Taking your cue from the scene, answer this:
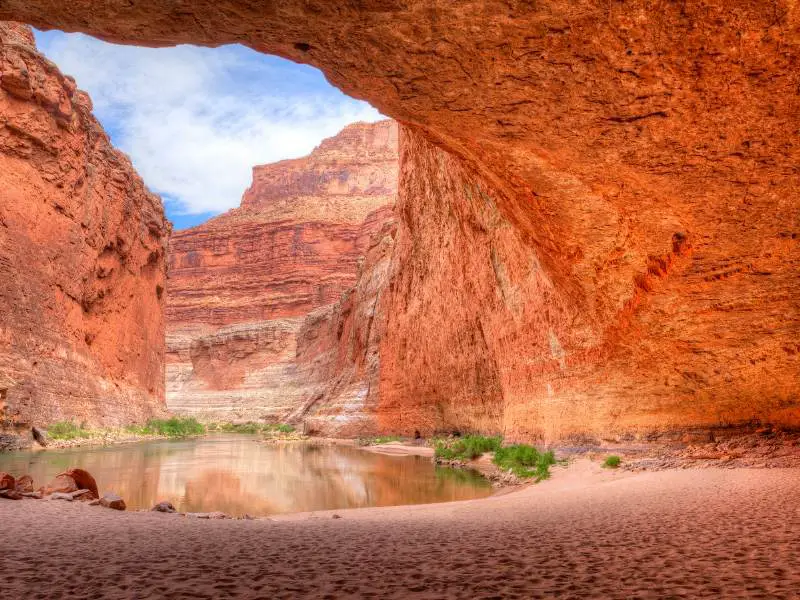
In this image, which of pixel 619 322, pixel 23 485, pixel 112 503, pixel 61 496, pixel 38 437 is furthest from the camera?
pixel 38 437

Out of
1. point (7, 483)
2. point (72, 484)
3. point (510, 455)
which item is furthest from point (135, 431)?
point (7, 483)

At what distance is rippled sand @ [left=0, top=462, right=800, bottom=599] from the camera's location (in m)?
2.07

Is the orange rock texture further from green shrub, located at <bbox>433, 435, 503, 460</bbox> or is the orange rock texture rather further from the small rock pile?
the small rock pile

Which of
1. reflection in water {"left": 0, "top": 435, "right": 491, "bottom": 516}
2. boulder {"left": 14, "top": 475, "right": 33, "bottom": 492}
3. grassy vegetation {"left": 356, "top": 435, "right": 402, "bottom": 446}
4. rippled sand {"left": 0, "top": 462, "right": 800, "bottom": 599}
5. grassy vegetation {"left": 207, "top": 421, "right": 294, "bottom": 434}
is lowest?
grassy vegetation {"left": 207, "top": 421, "right": 294, "bottom": 434}

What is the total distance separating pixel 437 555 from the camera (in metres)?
2.80

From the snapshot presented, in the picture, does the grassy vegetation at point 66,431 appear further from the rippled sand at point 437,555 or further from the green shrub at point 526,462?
the rippled sand at point 437,555

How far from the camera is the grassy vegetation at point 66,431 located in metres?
18.7

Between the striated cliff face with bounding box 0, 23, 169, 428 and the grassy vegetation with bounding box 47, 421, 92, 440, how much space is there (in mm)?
367

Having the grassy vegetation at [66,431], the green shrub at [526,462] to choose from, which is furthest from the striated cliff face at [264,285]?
the green shrub at [526,462]

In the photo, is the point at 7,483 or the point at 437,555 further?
the point at 7,483

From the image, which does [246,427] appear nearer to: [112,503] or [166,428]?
[166,428]

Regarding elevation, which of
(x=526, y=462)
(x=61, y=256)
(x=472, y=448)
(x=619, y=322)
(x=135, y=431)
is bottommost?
(x=135, y=431)

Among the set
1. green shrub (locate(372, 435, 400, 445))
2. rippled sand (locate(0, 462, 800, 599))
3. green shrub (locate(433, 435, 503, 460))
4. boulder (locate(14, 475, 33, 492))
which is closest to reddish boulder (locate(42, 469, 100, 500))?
boulder (locate(14, 475, 33, 492))

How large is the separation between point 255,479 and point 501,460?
19.6 ft
